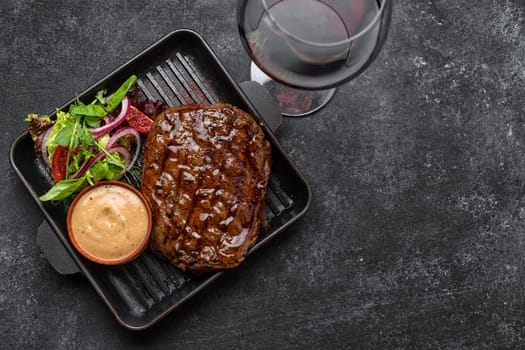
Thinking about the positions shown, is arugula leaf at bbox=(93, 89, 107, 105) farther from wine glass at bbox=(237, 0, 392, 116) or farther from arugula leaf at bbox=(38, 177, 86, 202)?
wine glass at bbox=(237, 0, 392, 116)

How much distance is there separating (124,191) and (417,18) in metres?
2.10

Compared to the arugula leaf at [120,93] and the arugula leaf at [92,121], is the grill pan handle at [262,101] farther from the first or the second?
the arugula leaf at [92,121]

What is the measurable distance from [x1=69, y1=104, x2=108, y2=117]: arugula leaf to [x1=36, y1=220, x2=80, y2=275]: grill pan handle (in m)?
0.66

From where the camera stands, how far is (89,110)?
353cm

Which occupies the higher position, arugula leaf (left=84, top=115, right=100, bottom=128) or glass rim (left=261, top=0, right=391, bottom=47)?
glass rim (left=261, top=0, right=391, bottom=47)

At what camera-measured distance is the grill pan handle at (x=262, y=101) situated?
146 inches

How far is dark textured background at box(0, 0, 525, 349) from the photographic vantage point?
3799 mm

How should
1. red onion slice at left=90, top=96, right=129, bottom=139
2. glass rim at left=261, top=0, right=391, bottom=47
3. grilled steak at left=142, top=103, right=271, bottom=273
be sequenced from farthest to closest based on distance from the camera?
red onion slice at left=90, top=96, right=129, bottom=139 → grilled steak at left=142, top=103, right=271, bottom=273 → glass rim at left=261, top=0, right=391, bottom=47

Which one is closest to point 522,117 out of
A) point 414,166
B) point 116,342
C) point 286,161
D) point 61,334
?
point 414,166

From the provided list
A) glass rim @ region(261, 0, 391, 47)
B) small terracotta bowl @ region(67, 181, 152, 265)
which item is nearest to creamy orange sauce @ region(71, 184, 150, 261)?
small terracotta bowl @ region(67, 181, 152, 265)

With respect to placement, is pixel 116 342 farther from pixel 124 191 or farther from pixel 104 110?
Answer: pixel 104 110

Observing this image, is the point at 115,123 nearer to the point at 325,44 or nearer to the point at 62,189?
the point at 62,189

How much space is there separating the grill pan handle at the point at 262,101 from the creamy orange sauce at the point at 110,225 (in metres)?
0.86

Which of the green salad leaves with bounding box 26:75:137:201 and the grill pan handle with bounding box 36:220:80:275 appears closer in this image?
the green salad leaves with bounding box 26:75:137:201
